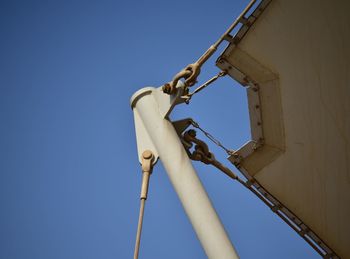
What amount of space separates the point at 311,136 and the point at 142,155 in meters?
1.39

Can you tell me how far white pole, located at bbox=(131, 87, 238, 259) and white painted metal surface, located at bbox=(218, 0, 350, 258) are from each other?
0.77 m

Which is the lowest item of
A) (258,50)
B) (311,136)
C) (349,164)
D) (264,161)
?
(349,164)

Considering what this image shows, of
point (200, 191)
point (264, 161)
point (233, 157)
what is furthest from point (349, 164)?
point (200, 191)

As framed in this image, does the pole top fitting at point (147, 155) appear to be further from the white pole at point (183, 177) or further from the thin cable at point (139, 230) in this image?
the thin cable at point (139, 230)

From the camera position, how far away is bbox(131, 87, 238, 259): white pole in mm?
2436

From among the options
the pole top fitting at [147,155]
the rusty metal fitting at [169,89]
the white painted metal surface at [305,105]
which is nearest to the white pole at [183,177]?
the pole top fitting at [147,155]

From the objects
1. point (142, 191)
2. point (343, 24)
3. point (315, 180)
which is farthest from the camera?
point (315, 180)

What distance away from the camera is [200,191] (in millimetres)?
2609

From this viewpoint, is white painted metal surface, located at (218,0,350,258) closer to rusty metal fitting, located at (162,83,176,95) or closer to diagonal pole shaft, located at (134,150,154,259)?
rusty metal fitting, located at (162,83,176,95)

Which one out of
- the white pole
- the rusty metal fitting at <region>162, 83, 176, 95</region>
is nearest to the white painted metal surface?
the rusty metal fitting at <region>162, 83, 176, 95</region>

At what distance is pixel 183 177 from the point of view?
8.66 feet

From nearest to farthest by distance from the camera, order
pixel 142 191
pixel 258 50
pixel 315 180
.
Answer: pixel 142 191 → pixel 258 50 → pixel 315 180

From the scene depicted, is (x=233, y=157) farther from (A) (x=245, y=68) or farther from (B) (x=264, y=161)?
(A) (x=245, y=68)

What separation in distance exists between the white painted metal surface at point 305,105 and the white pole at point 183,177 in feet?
2.51
